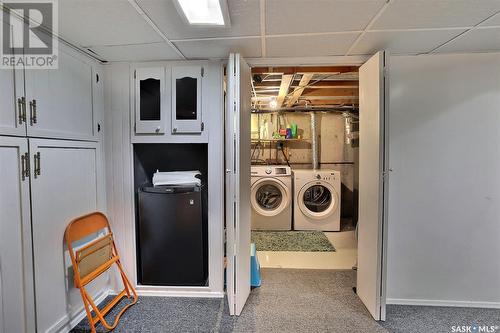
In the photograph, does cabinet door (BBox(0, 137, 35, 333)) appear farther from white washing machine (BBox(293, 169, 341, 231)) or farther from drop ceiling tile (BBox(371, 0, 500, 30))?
white washing machine (BBox(293, 169, 341, 231))

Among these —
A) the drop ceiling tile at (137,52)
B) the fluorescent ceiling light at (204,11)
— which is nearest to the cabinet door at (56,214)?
the drop ceiling tile at (137,52)

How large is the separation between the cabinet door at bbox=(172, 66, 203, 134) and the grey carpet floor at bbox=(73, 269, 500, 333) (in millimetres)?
1520

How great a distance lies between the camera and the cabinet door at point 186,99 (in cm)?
213

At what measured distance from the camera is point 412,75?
202 cm

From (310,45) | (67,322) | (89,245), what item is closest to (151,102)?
(89,245)

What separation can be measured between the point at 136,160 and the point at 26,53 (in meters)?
1.06

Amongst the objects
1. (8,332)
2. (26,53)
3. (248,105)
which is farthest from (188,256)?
(26,53)

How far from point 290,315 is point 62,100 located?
2364 millimetres

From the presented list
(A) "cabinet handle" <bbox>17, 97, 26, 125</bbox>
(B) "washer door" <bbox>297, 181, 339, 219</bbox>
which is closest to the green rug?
(B) "washer door" <bbox>297, 181, 339, 219</bbox>

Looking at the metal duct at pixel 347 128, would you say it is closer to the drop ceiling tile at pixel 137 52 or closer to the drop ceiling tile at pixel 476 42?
the drop ceiling tile at pixel 476 42

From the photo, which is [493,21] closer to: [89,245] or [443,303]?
[443,303]

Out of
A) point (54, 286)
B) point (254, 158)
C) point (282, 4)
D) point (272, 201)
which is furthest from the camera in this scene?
point (254, 158)

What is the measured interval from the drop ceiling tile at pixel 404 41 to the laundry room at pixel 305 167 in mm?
541

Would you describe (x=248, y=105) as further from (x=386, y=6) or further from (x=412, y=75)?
(x=412, y=75)
